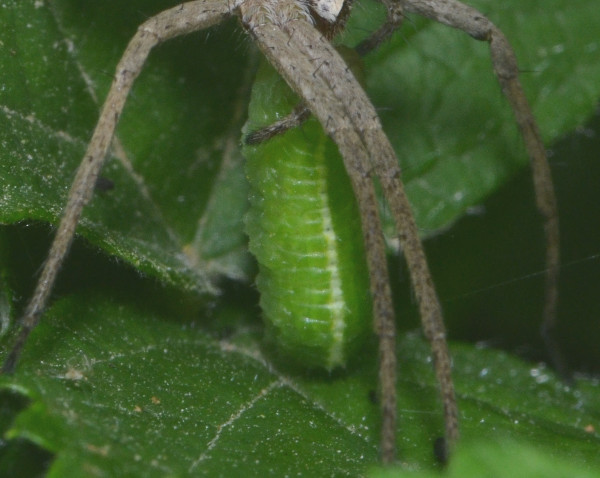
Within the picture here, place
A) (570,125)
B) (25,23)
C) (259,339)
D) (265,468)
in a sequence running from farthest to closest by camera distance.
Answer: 1. (570,125)
2. (259,339)
3. (25,23)
4. (265,468)

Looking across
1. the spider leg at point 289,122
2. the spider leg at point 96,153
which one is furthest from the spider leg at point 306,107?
the spider leg at point 96,153

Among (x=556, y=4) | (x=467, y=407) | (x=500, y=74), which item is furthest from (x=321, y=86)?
(x=556, y=4)

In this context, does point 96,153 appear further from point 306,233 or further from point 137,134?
point 137,134

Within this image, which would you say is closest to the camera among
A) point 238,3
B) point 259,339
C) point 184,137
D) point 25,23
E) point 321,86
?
point 321,86

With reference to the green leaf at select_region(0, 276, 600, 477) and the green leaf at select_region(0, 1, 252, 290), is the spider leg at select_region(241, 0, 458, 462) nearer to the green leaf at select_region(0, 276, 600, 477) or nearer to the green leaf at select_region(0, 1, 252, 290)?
the green leaf at select_region(0, 276, 600, 477)

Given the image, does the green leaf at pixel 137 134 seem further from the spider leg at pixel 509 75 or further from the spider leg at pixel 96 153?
the spider leg at pixel 509 75

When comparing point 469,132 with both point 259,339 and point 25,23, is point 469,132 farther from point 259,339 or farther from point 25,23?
point 25,23
